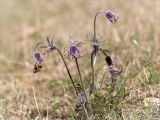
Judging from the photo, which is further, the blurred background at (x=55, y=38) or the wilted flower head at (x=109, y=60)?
the blurred background at (x=55, y=38)

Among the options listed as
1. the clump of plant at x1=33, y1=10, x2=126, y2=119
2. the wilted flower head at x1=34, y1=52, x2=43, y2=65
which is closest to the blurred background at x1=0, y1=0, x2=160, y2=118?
the clump of plant at x1=33, y1=10, x2=126, y2=119

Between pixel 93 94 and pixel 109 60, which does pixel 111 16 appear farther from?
pixel 93 94

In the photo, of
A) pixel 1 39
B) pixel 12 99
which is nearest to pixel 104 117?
pixel 12 99

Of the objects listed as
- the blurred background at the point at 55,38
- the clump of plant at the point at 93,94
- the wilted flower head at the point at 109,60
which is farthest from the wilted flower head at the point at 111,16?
the wilted flower head at the point at 109,60

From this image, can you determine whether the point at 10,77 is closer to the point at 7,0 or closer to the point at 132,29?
the point at 132,29

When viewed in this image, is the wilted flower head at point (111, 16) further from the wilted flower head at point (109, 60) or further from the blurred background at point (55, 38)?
the wilted flower head at point (109, 60)

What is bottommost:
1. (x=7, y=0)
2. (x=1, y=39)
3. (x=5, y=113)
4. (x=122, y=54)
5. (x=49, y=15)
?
(x=5, y=113)

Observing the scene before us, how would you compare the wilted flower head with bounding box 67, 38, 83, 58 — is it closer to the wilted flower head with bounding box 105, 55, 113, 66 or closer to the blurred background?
the blurred background

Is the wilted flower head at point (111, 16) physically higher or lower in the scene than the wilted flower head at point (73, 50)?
higher

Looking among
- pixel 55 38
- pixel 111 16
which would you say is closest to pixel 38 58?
pixel 111 16
